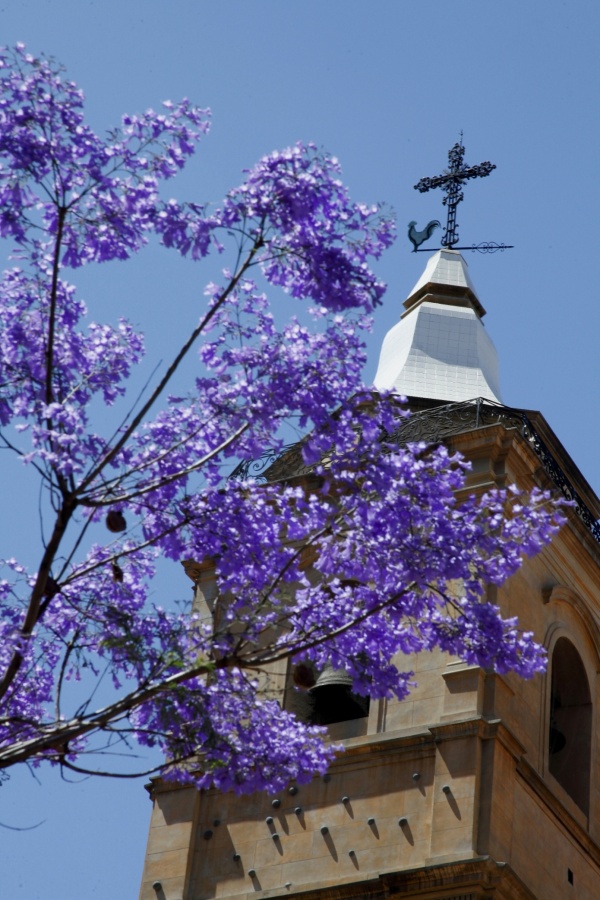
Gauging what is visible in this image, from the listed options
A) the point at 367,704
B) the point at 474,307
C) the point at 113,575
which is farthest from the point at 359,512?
the point at 474,307

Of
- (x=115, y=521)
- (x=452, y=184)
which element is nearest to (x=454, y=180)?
(x=452, y=184)

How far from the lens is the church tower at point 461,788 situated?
19938 millimetres

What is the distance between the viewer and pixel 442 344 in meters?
26.2

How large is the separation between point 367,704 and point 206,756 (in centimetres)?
763

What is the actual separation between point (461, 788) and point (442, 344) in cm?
788

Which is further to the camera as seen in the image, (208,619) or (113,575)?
Answer: (208,619)

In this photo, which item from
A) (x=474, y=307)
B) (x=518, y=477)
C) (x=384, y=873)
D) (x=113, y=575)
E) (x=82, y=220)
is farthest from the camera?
(x=474, y=307)

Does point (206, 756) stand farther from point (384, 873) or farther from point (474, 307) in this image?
point (474, 307)

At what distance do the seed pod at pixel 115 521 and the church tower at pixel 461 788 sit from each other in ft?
22.6

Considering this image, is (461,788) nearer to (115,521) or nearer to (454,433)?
(454,433)

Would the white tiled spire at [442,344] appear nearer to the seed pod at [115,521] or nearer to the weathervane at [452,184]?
the weathervane at [452,184]

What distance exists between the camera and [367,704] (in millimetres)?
22031

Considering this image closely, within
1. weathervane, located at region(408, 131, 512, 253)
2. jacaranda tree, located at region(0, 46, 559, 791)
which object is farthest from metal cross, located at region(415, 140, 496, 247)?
jacaranda tree, located at region(0, 46, 559, 791)

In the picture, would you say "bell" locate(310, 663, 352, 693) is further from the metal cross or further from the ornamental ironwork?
the metal cross
